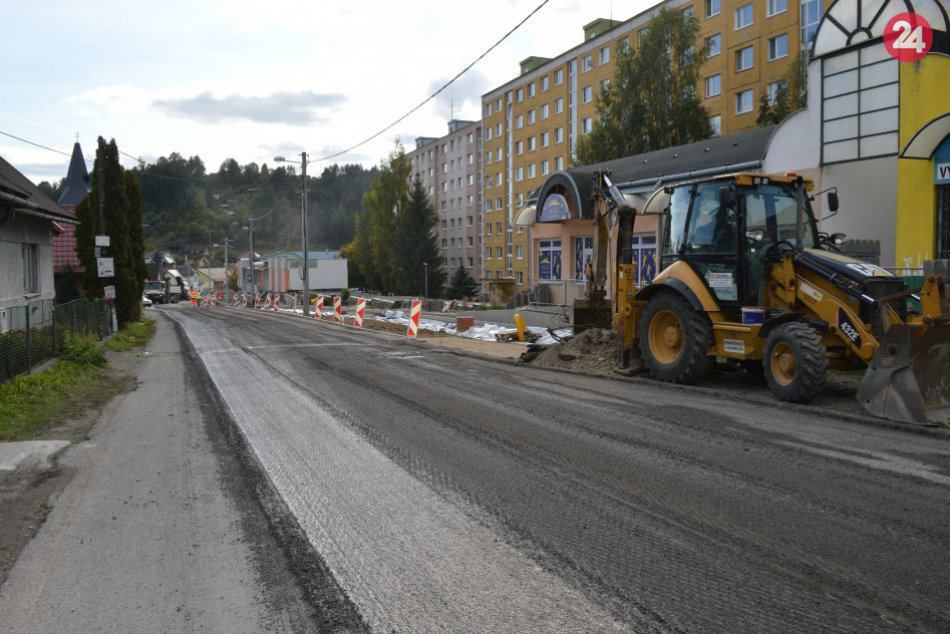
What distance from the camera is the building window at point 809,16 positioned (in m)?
40.5

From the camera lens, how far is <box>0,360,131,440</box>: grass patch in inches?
351

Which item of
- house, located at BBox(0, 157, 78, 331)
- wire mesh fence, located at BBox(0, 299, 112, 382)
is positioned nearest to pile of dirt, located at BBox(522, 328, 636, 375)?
wire mesh fence, located at BBox(0, 299, 112, 382)

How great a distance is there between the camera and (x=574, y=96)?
209 ft

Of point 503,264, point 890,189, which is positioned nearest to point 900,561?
point 890,189

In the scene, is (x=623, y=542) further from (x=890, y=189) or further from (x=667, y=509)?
(x=890, y=189)

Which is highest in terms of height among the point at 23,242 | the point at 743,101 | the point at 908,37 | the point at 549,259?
the point at 743,101

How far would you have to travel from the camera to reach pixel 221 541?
4883 mm

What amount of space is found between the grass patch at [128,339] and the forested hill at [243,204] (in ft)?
376

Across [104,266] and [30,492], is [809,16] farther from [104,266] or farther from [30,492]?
[30,492]

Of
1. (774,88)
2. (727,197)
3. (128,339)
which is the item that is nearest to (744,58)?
(774,88)

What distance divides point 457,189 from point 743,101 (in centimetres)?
4889

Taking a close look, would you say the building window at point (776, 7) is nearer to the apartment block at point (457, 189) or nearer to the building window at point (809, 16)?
the building window at point (809, 16)

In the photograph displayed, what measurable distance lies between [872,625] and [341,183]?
17608 centimetres

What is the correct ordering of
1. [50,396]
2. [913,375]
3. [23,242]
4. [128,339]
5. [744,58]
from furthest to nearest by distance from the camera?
1. [744,58]
2. [128,339]
3. [23,242]
4. [50,396]
5. [913,375]
